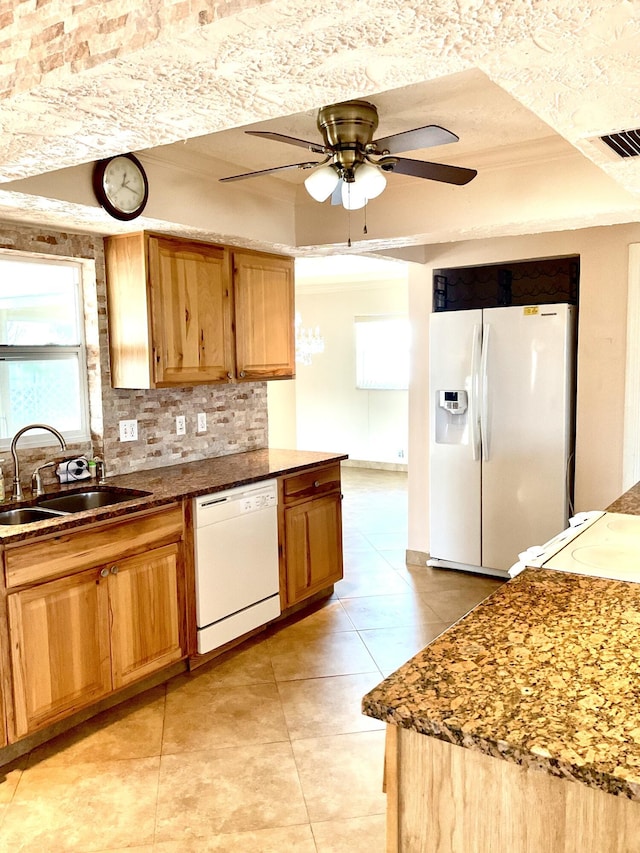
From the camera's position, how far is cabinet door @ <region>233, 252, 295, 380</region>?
3.99m

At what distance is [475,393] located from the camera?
14.9ft

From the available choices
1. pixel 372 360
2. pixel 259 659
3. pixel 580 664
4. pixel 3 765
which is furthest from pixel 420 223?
pixel 372 360

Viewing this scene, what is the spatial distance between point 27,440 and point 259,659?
5.12ft

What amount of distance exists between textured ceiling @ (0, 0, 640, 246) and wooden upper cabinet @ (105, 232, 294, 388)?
1.65 meters

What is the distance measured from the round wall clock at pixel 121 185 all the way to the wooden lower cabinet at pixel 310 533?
1640 mm

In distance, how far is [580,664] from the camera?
1.42m

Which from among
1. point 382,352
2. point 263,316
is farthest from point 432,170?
point 382,352

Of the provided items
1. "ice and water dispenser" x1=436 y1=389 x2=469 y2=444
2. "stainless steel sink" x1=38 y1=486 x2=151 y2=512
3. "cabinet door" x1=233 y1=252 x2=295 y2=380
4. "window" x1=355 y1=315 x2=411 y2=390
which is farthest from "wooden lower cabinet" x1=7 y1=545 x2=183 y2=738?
"window" x1=355 y1=315 x2=411 y2=390

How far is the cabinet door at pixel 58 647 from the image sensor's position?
103 inches

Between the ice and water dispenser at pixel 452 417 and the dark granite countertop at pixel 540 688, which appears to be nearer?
the dark granite countertop at pixel 540 688

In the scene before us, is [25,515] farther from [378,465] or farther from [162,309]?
[378,465]

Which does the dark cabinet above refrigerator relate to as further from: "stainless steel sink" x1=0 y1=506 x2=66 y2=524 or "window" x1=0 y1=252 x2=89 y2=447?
"stainless steel sink" x1=0 y1=506 x2=66 y2=524

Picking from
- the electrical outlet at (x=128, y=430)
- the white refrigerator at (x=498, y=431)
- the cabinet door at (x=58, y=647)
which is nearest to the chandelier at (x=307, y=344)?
the white refrigerator at (x=498, y=431)

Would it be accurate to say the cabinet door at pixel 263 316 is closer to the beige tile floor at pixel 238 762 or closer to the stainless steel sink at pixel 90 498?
the stainless steel sink at pixel 90 498
